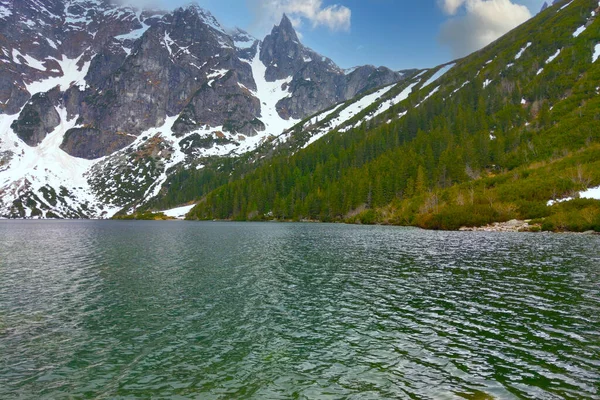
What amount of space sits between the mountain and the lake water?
52633mm

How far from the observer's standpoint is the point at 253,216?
191m

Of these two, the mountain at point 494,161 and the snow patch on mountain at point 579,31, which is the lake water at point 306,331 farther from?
the snow patch on mountain at point 579,31

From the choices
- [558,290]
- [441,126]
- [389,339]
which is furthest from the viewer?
[441,126]

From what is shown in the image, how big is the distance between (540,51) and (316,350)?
231 meters

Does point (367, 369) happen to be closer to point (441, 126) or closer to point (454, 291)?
point (454, 291)

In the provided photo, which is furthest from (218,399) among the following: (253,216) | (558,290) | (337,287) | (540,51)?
(540,51)

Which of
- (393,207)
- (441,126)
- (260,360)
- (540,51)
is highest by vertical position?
(540,51)

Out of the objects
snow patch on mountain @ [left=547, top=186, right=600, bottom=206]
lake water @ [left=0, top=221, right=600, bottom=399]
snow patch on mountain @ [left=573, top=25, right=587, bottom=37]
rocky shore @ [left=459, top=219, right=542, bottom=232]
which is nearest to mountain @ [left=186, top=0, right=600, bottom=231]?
snow patch on mountain @ [left=547, top=186, right=600, bottom=206]

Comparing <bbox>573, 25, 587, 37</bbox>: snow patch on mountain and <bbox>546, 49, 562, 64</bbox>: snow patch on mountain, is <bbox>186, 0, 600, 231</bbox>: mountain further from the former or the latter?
<bbox>546, 49, 562, 64</bbox>: snow patch on mountain

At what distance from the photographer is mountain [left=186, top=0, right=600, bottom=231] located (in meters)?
84.9

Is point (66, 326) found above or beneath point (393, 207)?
beneath

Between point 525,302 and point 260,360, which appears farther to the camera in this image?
point 525,302

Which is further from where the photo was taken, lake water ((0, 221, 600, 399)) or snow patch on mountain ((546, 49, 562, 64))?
snow patch on mountain ((546, 49, 562, 64))

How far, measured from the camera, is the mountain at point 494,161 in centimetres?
8494
